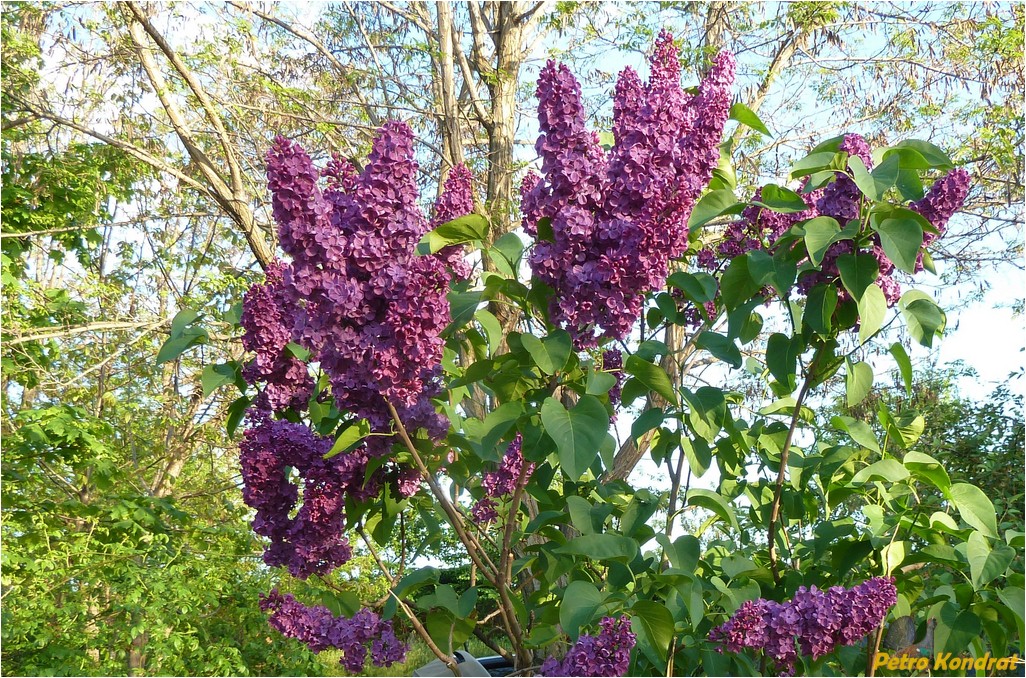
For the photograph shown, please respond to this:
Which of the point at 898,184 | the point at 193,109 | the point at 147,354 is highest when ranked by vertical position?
the point at 193,109

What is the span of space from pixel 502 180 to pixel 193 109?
197cm

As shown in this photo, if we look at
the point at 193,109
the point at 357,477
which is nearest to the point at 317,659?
the point at 193,109

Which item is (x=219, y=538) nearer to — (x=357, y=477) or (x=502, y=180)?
(x=502, y=180)

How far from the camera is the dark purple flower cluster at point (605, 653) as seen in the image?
118 cm

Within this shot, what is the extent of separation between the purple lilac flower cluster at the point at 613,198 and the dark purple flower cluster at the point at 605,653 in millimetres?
393

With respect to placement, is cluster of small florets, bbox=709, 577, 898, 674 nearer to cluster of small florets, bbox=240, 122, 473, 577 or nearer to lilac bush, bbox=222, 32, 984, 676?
lilac bush, bbox=222, 32, 984, 676

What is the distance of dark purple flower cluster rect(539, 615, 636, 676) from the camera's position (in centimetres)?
118

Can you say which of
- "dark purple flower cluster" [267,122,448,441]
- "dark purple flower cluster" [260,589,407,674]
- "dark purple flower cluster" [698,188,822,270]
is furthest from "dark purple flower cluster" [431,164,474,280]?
"dark purple flower cluster" [260,589,407,674]

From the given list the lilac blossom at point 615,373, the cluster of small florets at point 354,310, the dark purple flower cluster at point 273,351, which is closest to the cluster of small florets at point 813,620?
the lilac blossom at point 615,373

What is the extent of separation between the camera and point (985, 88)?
4.79 m

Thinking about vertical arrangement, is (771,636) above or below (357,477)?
below

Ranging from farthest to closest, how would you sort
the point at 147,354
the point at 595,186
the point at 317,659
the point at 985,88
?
the point at 147,354, the point at 317,659, the point at 985,88, the point at 595,186

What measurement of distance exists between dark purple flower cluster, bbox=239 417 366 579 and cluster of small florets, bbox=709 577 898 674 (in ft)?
2.07

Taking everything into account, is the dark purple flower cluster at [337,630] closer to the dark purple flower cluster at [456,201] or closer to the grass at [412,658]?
the dark purple flower cluster at [456,201]
